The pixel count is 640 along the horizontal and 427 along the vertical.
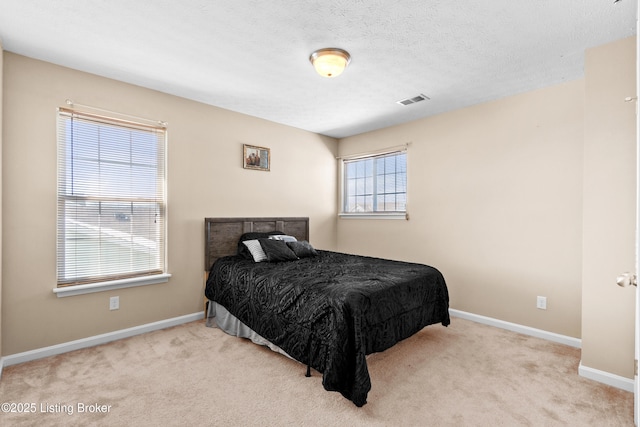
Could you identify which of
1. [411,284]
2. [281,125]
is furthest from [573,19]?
[281,125]

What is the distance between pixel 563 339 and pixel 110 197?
4.48 m

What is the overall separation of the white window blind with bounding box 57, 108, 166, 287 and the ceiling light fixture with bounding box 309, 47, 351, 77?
1855 mm

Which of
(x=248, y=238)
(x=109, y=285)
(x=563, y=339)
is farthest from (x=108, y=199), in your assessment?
(x=563, y=339)

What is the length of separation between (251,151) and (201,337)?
2.24 m

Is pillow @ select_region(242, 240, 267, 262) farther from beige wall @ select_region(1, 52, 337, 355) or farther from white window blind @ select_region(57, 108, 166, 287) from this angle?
white window blind @ select_region(57, 108, 166, 287)

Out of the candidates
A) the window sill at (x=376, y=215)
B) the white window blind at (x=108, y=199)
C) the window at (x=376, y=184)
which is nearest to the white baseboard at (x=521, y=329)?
the window sill at (x=376, y=215)

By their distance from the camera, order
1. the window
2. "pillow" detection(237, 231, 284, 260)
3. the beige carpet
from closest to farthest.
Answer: the beige carpet, "pillow" detection(237, 231, 284, 260), the window

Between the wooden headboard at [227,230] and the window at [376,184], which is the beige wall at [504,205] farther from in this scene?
the wooden headboard at [227,230]

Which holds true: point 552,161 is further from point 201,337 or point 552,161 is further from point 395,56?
point 201,337

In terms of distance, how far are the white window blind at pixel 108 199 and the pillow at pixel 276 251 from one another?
42.4 inches

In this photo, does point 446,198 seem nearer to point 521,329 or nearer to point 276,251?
point 521,329

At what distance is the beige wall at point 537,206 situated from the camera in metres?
2.21

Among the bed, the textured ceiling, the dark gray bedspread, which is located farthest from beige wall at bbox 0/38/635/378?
the dark gray bedspread

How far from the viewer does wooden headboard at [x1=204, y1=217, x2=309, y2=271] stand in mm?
3570
